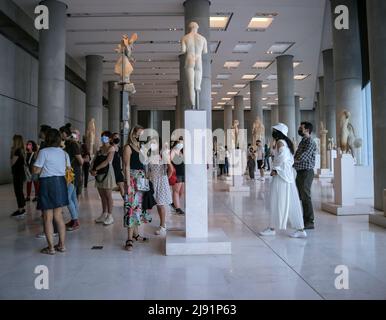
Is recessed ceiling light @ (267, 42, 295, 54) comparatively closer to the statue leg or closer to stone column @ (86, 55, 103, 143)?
stone column @ (86, 55, 103, 143)

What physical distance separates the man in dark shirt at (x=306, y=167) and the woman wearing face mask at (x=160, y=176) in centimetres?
245

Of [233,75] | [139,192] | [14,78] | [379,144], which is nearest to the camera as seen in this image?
[139,192]

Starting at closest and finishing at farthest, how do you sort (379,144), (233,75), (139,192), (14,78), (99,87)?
(139,192) < (379,144) < (14,78) < (99,87) < (233,75)

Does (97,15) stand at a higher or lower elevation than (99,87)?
higher

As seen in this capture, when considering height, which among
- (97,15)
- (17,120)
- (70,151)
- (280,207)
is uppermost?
(97,15)

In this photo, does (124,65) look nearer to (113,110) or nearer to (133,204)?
(133,204)

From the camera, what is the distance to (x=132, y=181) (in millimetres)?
5219

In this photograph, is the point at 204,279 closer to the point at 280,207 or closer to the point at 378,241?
the point at 280,207

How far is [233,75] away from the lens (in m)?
27.0

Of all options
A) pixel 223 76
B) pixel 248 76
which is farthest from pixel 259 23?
pixel 248 76

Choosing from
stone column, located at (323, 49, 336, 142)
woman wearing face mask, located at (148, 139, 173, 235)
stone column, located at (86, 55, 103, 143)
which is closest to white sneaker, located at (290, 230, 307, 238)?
woman wearing face mask, located at (148, 139, 173, 235)

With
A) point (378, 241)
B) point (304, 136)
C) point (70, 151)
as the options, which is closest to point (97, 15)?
point (70, 151)

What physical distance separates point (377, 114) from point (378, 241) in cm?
351

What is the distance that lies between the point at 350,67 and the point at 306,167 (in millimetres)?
10505
